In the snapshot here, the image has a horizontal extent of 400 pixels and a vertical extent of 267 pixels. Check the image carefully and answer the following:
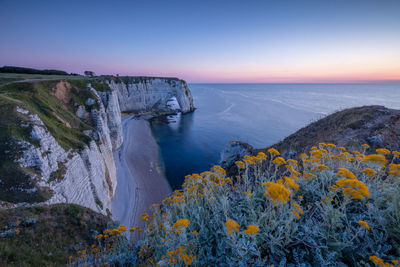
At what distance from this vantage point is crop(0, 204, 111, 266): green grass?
4461mm

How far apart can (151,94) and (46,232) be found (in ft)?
195

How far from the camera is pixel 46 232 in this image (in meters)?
5.73

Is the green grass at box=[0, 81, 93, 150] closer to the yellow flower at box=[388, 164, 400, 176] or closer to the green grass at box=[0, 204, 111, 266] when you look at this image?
the green grass at box=[0, 204, 111, 266]

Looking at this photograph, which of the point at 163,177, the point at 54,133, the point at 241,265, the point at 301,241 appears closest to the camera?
the point at 241,265

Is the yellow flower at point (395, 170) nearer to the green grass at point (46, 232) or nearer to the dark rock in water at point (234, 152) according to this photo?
the green grass at point (46, 232)

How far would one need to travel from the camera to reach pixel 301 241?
267 centimetres

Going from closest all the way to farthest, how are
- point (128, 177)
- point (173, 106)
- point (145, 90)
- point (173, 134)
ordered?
1. point (128, 177)
2. point (173, 134)
3. point (145, 90)
4. point (173, 106)

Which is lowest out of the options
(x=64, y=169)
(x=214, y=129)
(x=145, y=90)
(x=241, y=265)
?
(x=214, y=129)

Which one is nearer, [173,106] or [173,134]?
[173,134]

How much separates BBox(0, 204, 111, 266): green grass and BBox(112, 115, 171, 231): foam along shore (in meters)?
6.87

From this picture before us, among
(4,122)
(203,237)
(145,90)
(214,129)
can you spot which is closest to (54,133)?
(4,122)

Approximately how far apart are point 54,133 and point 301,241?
51.8 feet

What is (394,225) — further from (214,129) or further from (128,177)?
(214,129)

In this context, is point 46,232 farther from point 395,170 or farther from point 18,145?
point 395,170
